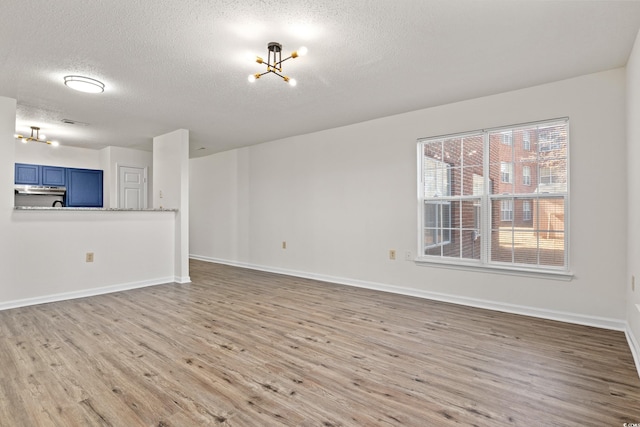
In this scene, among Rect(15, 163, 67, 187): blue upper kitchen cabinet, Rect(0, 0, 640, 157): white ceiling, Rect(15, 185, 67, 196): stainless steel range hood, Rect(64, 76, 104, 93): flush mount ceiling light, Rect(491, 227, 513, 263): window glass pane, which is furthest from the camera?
Rect(15, 163, 67, 187): blue upper kitchen cabinet

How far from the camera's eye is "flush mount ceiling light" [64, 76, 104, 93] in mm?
3201

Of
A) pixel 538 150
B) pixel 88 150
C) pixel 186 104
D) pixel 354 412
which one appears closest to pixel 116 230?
pixel 186 104

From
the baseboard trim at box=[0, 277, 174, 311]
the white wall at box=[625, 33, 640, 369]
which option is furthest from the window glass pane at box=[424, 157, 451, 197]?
the baseboard trim at box=[0, 277, 174, 311]

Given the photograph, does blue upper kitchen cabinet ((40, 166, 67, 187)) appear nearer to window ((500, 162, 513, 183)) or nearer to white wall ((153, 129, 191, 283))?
white wall ((153, 129, 191, 283))

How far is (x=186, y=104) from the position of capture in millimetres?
3994

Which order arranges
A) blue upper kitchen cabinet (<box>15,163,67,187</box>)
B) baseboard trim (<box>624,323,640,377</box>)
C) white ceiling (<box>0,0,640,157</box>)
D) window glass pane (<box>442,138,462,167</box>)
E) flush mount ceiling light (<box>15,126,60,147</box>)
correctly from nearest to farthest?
white ceiling (<box>0,0,640,157</box>) → baseboard trim (<box>624,323,640,377</box>) → window glass pane (<box>442,138,462,167</box>) → flush mount ceiling light (<box>15,126,60,147</box>) → blue upper kitchen cabinet (<box>15,163,67,187</box>)

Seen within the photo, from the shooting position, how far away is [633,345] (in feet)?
8.06

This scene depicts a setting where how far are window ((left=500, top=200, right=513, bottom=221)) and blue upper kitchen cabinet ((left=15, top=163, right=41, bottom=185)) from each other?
768 cm

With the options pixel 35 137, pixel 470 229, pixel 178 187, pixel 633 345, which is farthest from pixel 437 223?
pixel 35 137

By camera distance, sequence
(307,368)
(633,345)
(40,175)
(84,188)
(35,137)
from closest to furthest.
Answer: (307,368), (633,345), (35,137), (40,175), (84,188)

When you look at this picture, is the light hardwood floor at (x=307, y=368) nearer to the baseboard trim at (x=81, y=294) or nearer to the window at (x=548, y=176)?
the baseboard trim at (x=81, y=294)

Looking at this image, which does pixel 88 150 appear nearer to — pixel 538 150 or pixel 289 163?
pixel 289 163

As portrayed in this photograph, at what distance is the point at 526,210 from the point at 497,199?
302mm

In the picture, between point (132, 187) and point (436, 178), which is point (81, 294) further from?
point (436, 178)
